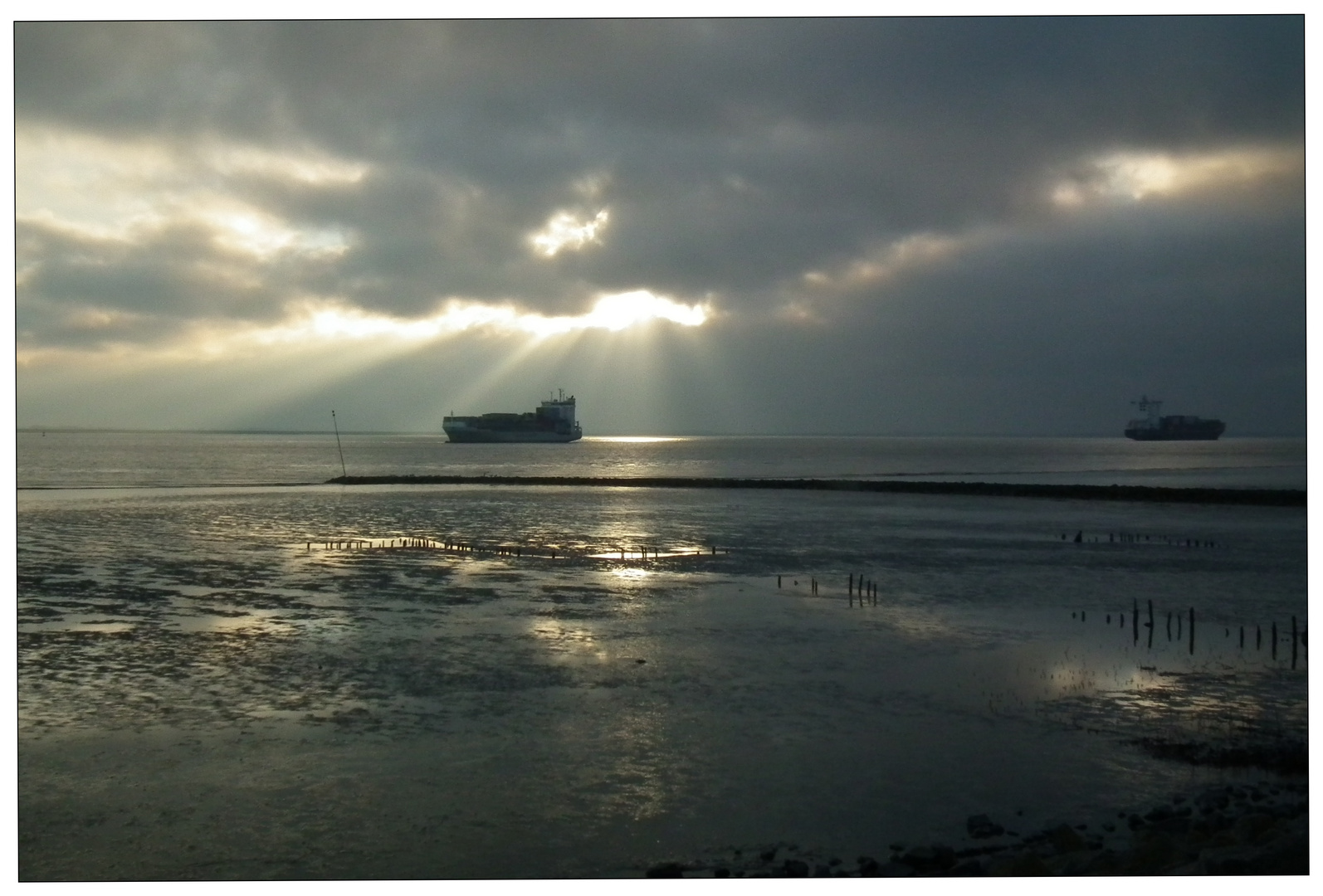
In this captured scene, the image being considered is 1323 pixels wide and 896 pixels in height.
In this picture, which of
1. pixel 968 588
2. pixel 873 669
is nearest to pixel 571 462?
pixel 968 588

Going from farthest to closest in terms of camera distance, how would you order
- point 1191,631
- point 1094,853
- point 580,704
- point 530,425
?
point 530,425
point 1191,631
point 580,704
point 1094,853

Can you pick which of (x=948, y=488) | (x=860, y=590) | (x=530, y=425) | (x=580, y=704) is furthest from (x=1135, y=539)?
(x=530, y=425)

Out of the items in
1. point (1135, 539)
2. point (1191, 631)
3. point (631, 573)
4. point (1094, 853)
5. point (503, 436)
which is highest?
point (503, 436)

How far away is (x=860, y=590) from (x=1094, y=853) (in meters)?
13.0

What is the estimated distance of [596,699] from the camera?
1232 centimetres

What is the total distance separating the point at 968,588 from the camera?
71.2ft

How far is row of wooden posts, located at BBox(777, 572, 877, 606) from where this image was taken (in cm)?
1986

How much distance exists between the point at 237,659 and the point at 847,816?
931 cm

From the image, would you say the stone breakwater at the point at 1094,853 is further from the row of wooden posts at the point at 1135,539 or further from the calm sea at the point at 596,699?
the row of wooden posts at the point at 1135,539

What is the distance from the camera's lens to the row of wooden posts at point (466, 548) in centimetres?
2790

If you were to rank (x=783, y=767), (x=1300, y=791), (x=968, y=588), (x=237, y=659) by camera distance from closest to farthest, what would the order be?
(x=1300, y=791), (x=783, y=767), (x=237, y=659), (x=968, y=588)

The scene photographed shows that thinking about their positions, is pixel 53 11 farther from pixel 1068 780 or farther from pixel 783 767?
pixel 1068 780

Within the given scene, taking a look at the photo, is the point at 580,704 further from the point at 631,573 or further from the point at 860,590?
the point at 631,573

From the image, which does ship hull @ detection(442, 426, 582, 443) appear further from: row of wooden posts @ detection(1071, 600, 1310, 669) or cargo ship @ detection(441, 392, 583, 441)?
row of wooden posts @ detection(1071, 600, 1310, 669)
